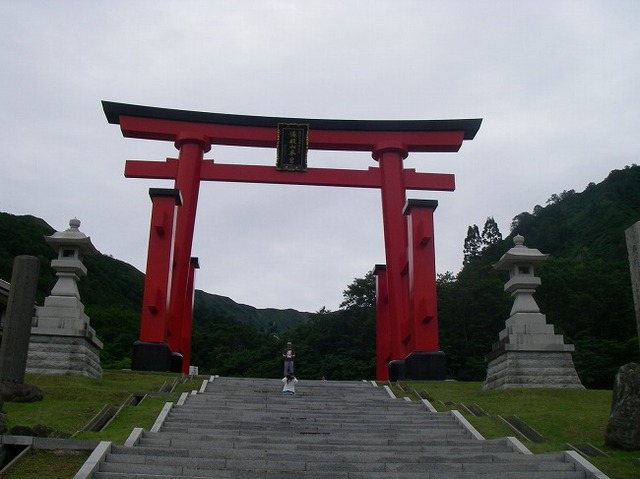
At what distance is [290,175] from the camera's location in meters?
18.6

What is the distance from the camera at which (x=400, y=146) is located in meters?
19.0

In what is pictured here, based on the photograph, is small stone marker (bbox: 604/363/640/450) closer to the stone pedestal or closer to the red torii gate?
the red torii gate

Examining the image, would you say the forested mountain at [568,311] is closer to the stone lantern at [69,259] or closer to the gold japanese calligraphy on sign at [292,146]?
the gold japanese calligraphy on sign at [292,146]

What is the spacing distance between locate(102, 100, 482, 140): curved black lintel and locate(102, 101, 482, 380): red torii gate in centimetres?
3

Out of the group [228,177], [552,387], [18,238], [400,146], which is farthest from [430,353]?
[18,238]

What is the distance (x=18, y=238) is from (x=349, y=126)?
27.3m

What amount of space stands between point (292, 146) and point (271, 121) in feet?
3.07

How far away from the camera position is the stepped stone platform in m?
6.88

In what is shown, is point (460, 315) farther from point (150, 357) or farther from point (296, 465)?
point (296, 465)

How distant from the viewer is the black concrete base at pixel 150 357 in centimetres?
1585

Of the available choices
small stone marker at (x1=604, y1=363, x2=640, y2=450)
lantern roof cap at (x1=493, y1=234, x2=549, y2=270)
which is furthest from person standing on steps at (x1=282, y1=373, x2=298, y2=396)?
small stone marker at (x1=604, y1=363, x2=640, y2=450)

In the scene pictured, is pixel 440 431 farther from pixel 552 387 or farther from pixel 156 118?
pixel 156 118

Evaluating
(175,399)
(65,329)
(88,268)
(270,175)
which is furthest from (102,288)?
(175,399)

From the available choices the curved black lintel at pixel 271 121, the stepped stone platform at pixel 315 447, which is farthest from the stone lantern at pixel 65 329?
the curved black lintel at pixel 271 121
